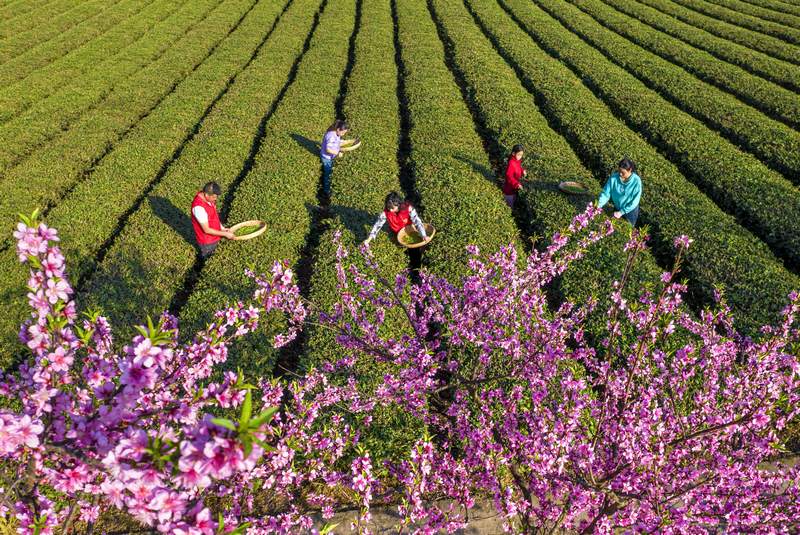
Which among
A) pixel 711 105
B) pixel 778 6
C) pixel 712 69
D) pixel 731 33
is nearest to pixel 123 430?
pixel 711 105

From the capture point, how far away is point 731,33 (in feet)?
78.9

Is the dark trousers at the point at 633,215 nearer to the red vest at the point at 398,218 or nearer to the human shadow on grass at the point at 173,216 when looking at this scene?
the red vest at the point at 398,218

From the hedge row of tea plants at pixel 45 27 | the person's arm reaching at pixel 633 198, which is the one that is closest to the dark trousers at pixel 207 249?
the person's arm reaching at pixel 633 198

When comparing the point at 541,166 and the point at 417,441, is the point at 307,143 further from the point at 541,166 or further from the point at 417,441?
the point at 417,441

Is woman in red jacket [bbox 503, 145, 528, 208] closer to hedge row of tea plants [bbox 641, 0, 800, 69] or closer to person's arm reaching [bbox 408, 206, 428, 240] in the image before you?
person's arm reaching [bbox 408, 206, 428, 240]

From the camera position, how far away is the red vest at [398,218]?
360 inches

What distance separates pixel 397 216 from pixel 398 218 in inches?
2.1

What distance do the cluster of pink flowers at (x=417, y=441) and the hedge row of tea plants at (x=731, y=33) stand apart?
22.7 metres

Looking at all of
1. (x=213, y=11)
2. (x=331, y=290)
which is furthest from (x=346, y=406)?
(x=213, y=11)

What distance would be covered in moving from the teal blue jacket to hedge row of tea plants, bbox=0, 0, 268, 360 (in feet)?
36.9

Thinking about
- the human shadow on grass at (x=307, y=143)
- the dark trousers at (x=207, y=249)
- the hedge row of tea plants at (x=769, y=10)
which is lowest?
the dark trousers at (x=207, y=249)

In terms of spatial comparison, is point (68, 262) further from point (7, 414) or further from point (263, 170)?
point (7, 414)

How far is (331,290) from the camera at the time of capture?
834 cm

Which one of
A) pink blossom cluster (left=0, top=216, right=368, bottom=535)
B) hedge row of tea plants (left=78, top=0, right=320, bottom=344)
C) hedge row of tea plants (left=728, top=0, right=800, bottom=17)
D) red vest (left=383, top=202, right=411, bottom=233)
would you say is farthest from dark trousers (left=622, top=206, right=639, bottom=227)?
hedge row of tea plants (left=728, top=0, right=800, bottom=17)
